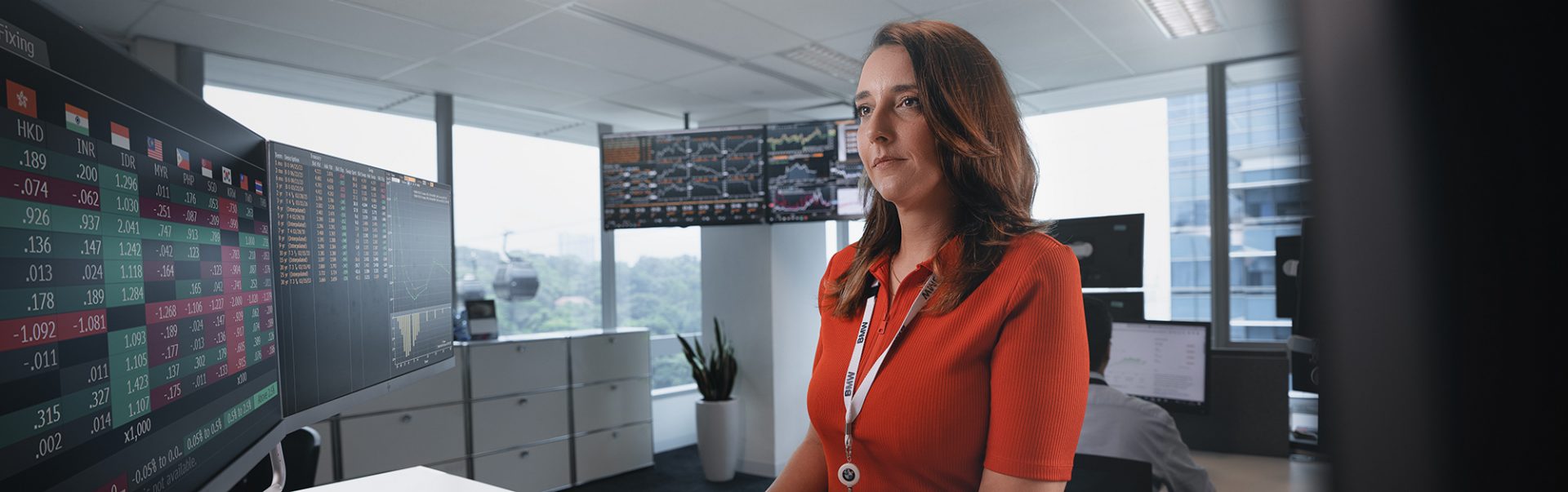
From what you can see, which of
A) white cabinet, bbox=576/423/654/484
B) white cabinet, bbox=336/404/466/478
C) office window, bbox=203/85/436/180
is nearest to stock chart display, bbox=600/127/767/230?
office window, bbox=203/85/436/180

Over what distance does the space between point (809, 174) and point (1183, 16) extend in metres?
2.04

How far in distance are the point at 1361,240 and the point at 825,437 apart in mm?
948

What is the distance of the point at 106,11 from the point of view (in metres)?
3.01

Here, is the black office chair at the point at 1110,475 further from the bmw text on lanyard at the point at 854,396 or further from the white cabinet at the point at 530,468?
the white cabinet at the point at 530,468

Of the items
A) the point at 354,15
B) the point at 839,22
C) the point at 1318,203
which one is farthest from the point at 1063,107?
the point at 1318,203

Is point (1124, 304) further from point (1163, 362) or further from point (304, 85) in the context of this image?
point (304, 85)

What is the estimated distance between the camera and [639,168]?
4.75 m

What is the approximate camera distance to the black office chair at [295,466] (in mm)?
2273

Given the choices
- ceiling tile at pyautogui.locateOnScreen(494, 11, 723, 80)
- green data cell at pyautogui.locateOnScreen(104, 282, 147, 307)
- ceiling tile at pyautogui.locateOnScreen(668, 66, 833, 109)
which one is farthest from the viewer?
ceiling tile at pyautogui.locateOnScreen(668, 66, 833, 109)

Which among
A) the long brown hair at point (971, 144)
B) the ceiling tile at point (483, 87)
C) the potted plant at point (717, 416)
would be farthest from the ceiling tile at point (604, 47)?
the long brown hair at point (971, 144)

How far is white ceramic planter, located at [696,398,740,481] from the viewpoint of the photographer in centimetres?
480

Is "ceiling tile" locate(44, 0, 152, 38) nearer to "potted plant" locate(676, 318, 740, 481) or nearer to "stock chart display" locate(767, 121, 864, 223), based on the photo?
"stock chart display" locate(767, 121, 864, 223)

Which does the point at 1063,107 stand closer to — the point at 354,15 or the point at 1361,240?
the point at 354,15

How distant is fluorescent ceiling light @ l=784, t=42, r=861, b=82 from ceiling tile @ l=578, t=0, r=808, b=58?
0.44 feet
